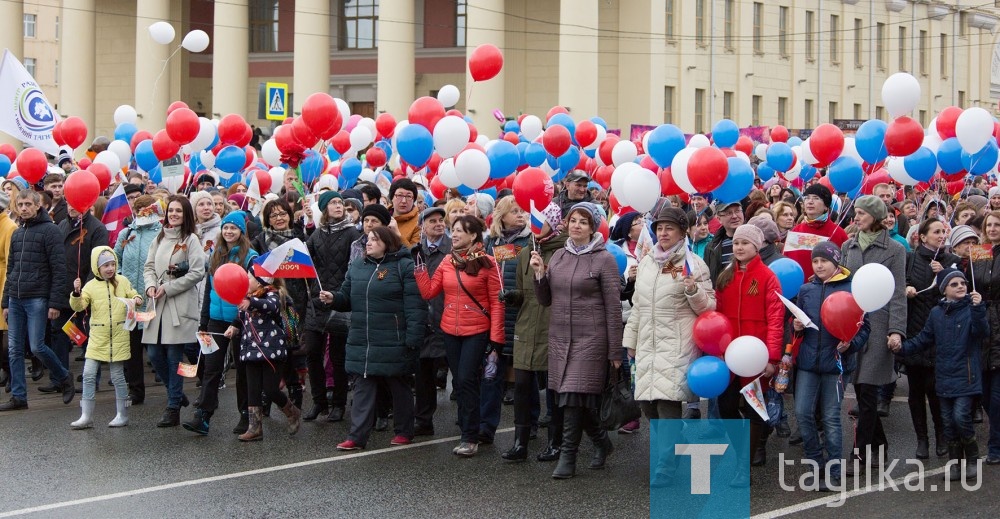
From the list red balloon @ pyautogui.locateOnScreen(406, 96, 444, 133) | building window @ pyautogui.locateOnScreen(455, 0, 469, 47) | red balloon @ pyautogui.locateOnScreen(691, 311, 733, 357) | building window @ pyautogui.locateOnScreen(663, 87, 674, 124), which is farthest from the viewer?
building window @ pyautogui.locateOnScreen(455, 0, 469, 47)

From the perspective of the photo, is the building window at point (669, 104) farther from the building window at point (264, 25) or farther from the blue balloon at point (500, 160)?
the blue balloon at point (500, 160)

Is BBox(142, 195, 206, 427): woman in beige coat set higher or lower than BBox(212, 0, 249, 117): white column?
lower

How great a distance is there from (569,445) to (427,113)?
5523mm

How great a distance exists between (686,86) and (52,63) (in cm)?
4552

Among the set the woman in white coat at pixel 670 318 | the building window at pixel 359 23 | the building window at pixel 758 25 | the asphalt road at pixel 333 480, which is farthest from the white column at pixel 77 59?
the woman in white coat at pixel 670 318

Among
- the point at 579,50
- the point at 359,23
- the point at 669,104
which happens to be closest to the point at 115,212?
the point at 579,50

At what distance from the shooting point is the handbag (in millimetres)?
9086

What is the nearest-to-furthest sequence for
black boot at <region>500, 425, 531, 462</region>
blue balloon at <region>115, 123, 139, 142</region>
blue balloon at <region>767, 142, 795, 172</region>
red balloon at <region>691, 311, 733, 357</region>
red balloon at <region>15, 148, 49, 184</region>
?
red balloon at <region>691, 311, 733, 357</region>
black boot at <region>500, 425, 531, 462</region>
red balloon at <region>15, 148, 49, 184</region>
blue balloon at <region>767, 142, 795, 172</region>
blue balloon at <region>115, 123, 139, 142</region>

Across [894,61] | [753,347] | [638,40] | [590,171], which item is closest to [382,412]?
[753,347]

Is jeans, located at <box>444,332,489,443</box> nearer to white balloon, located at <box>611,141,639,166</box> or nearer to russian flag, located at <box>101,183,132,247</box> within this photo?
russian flag, located at <box>101,183,132,247</box>

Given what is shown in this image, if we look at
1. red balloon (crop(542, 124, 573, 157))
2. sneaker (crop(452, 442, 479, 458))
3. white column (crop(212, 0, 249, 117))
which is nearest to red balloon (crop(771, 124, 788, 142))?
red balloon (crop(542, 124, 573, 157))

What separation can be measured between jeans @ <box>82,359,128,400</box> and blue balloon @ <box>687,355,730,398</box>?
5054 millimetres

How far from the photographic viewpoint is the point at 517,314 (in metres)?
10.1

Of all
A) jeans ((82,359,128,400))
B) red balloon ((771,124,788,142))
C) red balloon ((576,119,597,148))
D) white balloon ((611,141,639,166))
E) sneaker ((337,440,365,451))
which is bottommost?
sneaker ((337,440,365,451))
